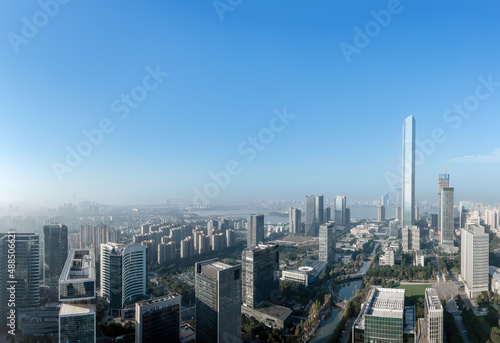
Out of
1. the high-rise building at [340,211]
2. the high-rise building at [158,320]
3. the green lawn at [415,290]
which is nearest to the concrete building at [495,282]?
the green lawn at [415,290]

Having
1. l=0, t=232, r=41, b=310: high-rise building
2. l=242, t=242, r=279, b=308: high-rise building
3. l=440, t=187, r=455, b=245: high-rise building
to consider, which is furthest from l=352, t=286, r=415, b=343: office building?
l=440, t=187, r=455, b=245: high-rise building

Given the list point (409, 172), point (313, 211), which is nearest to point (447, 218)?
point (409, 172)

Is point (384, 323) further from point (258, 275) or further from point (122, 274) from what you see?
point (122, 274)

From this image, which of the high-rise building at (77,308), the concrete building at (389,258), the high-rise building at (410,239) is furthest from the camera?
the high-rise building at (410,239)

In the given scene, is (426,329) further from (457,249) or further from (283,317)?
(457,249)

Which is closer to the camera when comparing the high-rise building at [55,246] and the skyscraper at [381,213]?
the high-rise building at [55,246]

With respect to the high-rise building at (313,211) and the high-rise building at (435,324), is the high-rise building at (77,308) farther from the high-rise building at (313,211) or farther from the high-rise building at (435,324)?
the high-rise building at (313,211)
